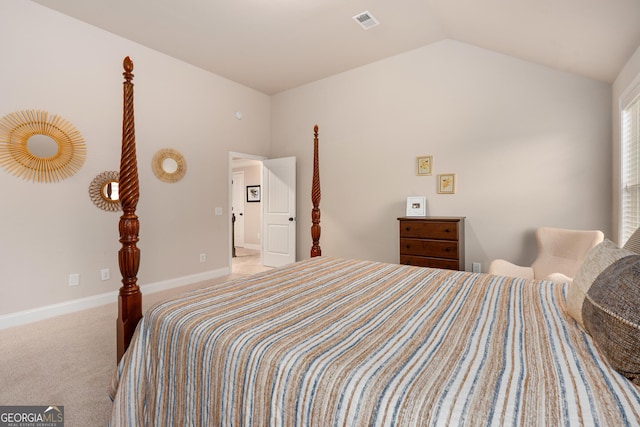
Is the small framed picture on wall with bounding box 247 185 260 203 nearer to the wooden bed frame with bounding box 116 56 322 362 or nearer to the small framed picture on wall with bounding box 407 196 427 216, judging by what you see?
the small framed picture on wall with bounding box 407 196 427 216

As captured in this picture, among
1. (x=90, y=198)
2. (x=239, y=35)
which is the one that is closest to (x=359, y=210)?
(x=239, y=35)

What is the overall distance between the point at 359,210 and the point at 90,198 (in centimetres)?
332

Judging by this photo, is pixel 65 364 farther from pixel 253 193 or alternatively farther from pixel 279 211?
pixel 253 193

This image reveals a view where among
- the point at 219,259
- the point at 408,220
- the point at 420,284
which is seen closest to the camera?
the point at 420,284

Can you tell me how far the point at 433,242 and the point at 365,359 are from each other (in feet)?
9.10

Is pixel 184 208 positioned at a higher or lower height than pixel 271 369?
higher

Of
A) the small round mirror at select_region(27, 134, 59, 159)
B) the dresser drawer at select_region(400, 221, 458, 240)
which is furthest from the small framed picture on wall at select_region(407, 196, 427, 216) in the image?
the small round mirror at select_region(27, 134, 59, 159)

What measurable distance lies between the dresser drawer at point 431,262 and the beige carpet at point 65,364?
292 cm

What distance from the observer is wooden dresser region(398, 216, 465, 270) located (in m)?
3.27

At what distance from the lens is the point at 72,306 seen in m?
3.21

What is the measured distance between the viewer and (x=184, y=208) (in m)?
4.23

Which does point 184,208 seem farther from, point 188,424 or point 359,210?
point 188,424

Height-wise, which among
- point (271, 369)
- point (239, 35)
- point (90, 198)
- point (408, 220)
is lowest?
point (271, 369)

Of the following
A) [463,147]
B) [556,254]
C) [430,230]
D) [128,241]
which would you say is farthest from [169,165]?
[556,254]
